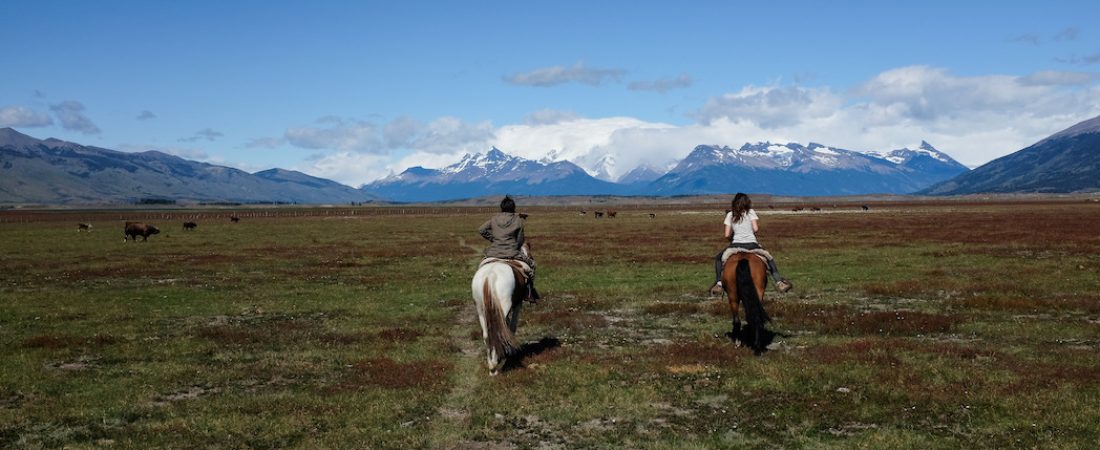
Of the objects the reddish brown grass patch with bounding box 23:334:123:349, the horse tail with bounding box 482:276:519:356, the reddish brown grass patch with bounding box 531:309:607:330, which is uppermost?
the horse tail with bounding box 482:276:519:356

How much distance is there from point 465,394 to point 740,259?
23.1 feet

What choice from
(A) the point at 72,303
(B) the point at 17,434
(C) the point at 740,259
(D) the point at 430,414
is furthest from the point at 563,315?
(A) the point at 72,303

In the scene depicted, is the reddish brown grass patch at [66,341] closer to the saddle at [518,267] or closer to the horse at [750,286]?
the saddle at [518,267]

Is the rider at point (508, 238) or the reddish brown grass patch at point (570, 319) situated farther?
the reddish brown grass patch at point (570, 319)

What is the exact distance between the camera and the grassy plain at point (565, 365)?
1166 centimetres

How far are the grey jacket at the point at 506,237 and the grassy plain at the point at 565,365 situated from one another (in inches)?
94.8

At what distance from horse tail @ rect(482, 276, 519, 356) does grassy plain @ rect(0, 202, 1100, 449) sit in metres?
0.59

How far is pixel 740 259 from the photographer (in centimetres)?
1728

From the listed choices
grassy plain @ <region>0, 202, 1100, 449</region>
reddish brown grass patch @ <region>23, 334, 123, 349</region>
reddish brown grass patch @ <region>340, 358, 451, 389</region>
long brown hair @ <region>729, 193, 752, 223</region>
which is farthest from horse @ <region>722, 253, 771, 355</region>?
reddish brown grass patch @ <region>23, 334, 123, 349</region>

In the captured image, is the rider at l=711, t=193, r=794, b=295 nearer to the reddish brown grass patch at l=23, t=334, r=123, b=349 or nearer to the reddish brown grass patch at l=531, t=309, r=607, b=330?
the reddish brown grass patch at l=531, t=309, r=607, b=330

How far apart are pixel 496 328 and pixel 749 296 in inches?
222

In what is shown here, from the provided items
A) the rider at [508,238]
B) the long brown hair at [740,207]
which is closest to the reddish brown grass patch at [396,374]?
the rider at [508,238]

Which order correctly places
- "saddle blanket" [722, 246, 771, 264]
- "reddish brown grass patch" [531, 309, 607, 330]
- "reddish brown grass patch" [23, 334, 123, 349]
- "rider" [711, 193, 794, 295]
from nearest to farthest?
"saddle blanket" [722, 246, 771, 264] → "rider" [711, 193, 794, 295] → "reddish brown grass patch" [23, 334, 123, 349] → "reddish brown grass patch" [531, 309, 607, 330]

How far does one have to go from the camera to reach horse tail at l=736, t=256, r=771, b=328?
1680cm
